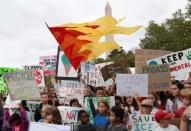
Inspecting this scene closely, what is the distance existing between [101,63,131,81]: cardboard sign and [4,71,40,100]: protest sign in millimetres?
1624

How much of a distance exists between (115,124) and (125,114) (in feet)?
1.54

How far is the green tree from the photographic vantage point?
37000 mm

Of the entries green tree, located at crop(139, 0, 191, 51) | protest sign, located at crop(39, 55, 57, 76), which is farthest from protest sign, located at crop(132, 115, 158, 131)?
green tree, located at crop(139, 0, 191, 51)

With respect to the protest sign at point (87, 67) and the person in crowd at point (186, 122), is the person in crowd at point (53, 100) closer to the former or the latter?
the protest sign at point (87, 67)

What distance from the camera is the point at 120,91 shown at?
913 centimetres

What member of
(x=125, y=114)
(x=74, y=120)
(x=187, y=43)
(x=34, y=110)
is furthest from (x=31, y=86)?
(x=187, y=43)

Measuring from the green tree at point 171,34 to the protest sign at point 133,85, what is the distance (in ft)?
87.3

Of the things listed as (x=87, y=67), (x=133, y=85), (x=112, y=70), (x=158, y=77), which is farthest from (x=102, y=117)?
(x=87, y=67)

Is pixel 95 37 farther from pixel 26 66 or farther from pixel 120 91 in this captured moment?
pixel 26 66

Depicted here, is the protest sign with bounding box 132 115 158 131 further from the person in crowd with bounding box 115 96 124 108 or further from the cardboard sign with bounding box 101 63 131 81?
the cardboard sign with bounding box 101 63 131 81

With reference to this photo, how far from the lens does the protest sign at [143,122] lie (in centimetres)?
797

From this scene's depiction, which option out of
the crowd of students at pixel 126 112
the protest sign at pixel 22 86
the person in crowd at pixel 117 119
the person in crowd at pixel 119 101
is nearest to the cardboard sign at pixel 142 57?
the person in crowd at pixel 119 101

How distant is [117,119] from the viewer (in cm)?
772

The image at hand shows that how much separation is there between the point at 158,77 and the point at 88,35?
3098 millimetres
